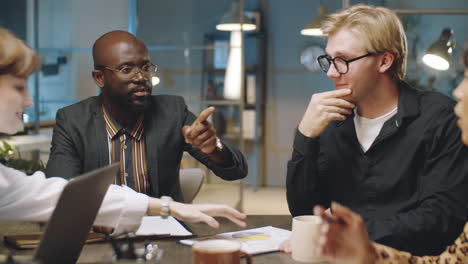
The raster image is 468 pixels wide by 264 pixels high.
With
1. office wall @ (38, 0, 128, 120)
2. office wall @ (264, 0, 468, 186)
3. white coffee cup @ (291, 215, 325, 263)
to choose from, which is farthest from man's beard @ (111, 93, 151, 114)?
office wall @ (264, 0, 468, 186)

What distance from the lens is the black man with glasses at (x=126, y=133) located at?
206 cm

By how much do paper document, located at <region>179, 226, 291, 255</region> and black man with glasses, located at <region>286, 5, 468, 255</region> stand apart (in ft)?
0.95

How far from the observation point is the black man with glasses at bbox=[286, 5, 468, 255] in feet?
5.30

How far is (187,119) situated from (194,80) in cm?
324

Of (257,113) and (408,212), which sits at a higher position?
(408,212)

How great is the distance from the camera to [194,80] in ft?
17.9

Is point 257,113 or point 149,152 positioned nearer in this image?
point 149,152

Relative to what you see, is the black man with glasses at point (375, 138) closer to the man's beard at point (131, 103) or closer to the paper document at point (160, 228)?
the paper document at point (160, 228)

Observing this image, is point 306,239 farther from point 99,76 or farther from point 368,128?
point 99,76

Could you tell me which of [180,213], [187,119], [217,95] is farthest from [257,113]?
[180,213]

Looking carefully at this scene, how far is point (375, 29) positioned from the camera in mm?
1759

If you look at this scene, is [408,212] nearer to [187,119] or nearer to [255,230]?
[255,230]

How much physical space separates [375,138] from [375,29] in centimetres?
39

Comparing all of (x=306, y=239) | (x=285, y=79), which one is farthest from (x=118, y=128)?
(x=285, y=79)
